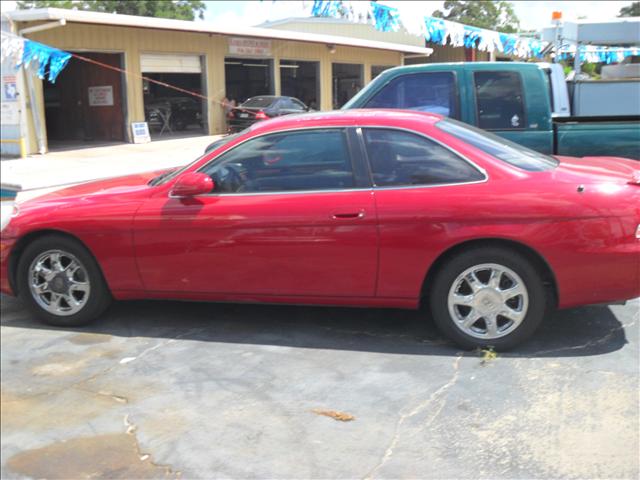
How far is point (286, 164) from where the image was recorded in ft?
14.9

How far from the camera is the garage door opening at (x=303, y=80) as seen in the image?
23.7 m

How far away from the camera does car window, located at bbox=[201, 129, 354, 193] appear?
14.6 feet

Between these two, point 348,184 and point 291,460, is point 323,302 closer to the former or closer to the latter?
point 348,184

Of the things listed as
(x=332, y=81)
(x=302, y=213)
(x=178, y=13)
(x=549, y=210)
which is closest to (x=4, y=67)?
(x=332, y=81)

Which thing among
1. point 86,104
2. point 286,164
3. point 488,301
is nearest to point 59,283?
point 286,164

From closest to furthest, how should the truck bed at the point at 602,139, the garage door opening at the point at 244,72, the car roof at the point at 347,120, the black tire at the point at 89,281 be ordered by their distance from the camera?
1. the car roof at the point at 347,120
2. the black tire at the point at 89,281
3. the truck bed at the point at 602,139
4. the garage door opening at the point at 244,72

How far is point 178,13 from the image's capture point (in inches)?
2360

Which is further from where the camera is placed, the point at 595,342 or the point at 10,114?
the point at 10,114

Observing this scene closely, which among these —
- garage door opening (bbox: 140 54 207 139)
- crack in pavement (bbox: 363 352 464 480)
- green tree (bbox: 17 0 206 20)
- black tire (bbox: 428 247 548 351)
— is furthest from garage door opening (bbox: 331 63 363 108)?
green tree (bbox: 17 0 206 20)

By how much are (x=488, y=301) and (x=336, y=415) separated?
4.40ft

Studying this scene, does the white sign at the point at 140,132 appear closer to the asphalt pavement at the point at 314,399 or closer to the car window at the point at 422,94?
the car window at the point at 422,94

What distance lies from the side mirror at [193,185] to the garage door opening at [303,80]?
1908 cm

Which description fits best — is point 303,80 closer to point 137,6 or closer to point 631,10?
point 631,10

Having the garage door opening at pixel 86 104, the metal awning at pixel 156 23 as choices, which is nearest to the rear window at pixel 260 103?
the metal awning at pixel 156 23
